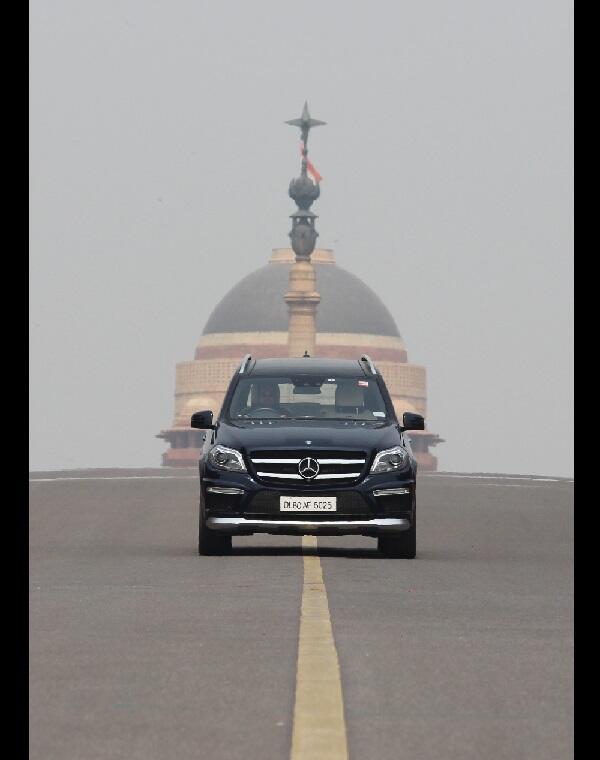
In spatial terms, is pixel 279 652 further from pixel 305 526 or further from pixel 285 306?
pixel 285 306

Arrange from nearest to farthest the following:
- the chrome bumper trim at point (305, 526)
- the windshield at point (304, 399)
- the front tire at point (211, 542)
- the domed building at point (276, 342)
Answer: the chrome bumper trim at point (305, 526), the front tire at point (211, 542), the windshield at point (304, 399), the domed building at point (276, 342)

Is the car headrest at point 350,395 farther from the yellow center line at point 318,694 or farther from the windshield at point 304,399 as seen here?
the yellow center line at point 318,694

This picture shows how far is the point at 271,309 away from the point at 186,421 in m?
10.5

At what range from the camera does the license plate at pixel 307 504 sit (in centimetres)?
1823

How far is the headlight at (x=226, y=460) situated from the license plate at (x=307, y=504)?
432 millimetres

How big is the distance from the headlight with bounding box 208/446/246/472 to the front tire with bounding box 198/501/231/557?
1.28 feet

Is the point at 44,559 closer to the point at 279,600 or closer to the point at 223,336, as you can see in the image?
the point at 279,600

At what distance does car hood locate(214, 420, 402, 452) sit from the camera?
1847 cm

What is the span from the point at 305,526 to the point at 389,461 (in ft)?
2.91

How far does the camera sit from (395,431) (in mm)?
19031

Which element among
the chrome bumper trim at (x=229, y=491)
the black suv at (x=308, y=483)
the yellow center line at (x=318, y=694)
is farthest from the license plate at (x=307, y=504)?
the yellow center line at (x=318, y=694)

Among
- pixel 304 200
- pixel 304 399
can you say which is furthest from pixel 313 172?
pixel 304 399
